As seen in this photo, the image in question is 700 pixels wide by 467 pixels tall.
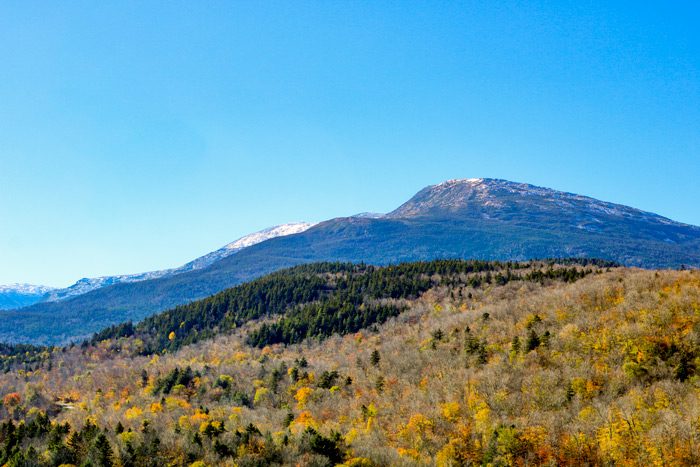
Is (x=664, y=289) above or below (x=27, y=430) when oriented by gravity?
above

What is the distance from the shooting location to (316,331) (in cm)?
16925

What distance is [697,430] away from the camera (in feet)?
142

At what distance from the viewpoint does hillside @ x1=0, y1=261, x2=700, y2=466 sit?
169 feet

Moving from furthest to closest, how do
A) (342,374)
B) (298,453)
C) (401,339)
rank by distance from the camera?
(401,339)
(342,374)
(298,453)

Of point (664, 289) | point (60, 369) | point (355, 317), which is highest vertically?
point (664, 289)

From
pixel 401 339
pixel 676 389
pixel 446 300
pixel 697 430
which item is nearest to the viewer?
pixel 697 430

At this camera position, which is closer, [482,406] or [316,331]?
[482,406]

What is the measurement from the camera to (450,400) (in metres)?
72.4

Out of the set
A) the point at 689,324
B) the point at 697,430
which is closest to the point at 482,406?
the point at 697,430

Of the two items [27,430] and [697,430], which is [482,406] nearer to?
[697,430]

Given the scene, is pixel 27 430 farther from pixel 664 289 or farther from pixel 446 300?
pixel 446 300

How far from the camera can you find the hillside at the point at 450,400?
2031 inches

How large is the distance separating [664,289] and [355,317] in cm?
10343

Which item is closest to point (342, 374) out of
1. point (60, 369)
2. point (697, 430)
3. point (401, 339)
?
point (401, 339)
